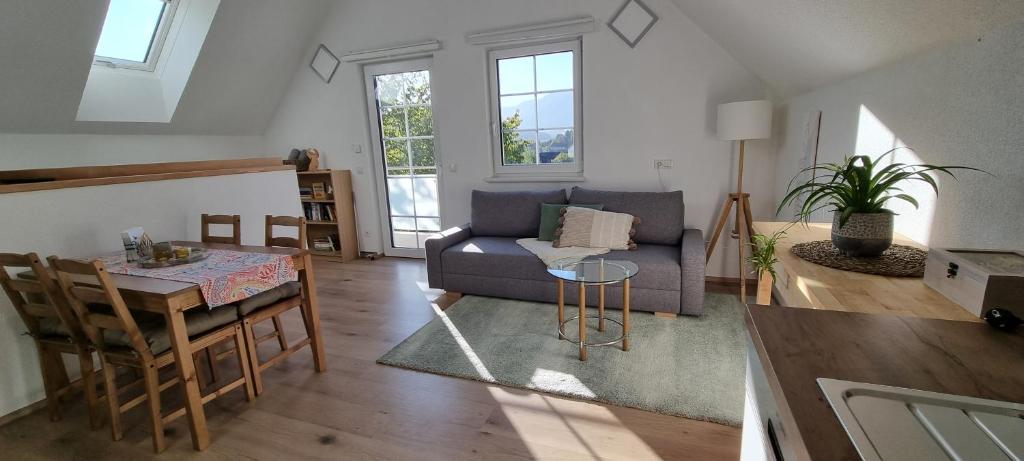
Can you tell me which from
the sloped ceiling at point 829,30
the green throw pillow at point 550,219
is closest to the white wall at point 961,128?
the sloped ceiling at point 829,30

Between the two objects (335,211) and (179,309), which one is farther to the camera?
(335,211)

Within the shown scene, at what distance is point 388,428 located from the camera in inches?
76.4

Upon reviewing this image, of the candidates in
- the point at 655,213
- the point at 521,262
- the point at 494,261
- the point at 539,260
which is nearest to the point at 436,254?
the point at 494,261

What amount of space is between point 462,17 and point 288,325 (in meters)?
2.94

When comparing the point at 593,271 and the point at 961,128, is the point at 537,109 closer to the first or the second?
the point at 593,271

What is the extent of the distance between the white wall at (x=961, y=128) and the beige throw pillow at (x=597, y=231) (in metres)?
1.51

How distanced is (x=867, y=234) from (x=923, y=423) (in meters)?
0.99

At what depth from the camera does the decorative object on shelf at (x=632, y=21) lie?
3359 mm

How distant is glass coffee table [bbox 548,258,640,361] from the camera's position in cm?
238

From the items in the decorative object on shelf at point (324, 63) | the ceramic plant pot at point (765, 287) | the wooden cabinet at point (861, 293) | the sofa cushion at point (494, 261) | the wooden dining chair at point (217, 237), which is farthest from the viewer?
the decorative object on shelf at point (324, 63)

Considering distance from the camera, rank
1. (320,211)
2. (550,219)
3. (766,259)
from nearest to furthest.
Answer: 1. (766,259)
2. (550,219)
3. (320,211)

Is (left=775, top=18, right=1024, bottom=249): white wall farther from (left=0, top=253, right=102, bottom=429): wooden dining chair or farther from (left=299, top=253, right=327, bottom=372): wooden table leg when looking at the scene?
(left=0, top=253, right=102, bottom=429): wooden dining chair

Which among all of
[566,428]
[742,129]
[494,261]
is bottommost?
[566,428]

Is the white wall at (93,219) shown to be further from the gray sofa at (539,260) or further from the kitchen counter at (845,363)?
the kitchen counter at (845,363)
